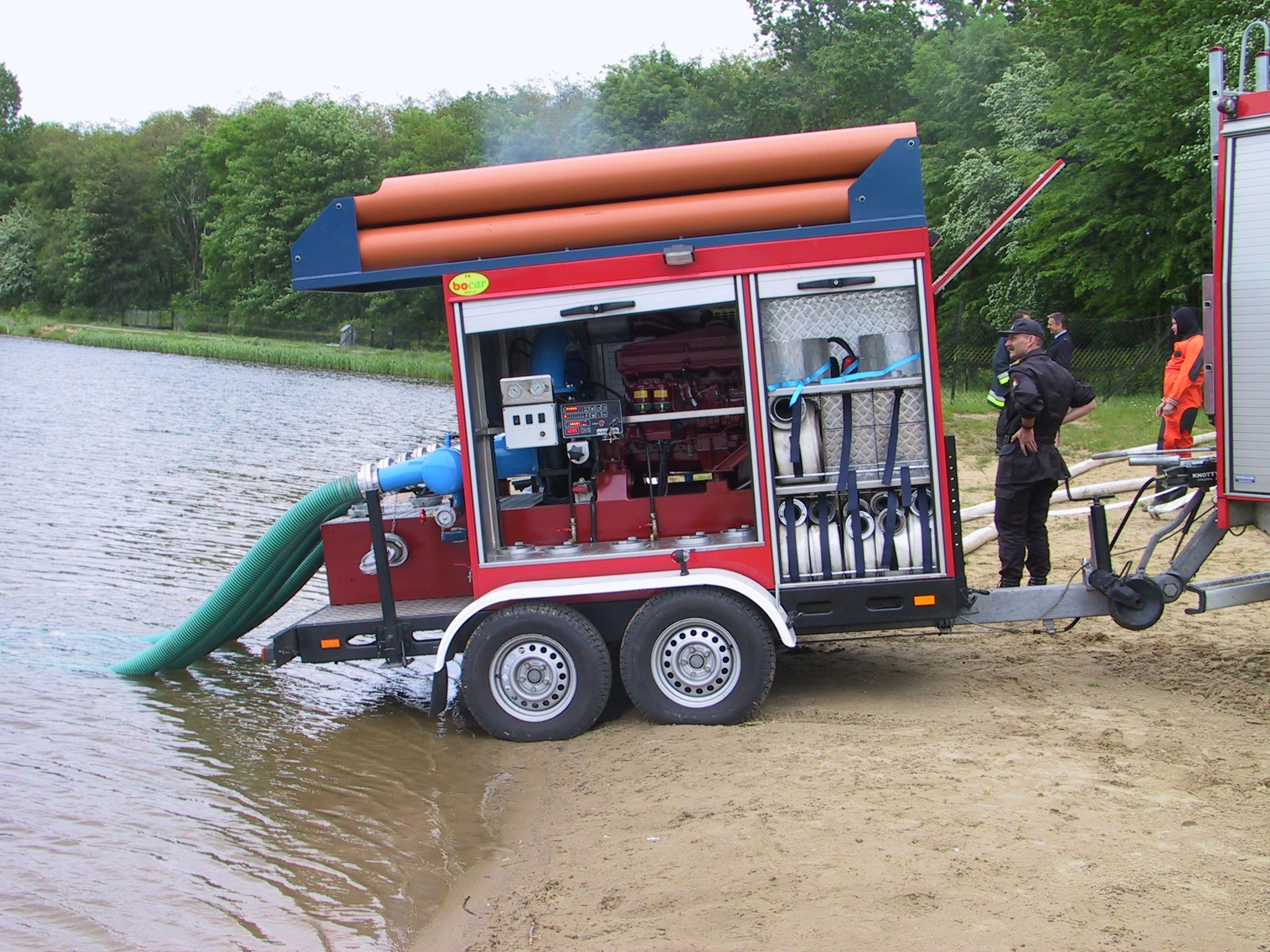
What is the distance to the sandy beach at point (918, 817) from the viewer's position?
4652 mm

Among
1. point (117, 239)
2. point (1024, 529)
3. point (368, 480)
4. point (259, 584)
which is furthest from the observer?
point (117, 239)

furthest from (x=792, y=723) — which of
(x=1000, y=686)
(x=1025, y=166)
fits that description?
(x=1025, y=166)

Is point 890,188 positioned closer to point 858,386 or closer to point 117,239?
point 858,386

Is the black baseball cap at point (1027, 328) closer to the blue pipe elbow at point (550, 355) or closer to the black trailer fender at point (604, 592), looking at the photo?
the black trailer fender at point (604, 592)

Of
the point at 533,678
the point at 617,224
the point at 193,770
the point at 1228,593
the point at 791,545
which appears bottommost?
the point at 193,770

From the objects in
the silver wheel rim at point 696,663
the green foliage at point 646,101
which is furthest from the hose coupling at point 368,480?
the green foliage at point 646,101

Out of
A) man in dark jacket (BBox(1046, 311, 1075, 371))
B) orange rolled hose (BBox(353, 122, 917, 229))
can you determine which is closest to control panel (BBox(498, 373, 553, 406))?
orange rolled hose (BBox(353, 122, 917, 229))

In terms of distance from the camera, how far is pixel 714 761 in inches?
264

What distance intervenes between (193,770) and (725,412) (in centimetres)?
397

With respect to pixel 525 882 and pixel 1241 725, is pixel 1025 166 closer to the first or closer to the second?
pixel 1241 725

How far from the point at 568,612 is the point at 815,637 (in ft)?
9.31

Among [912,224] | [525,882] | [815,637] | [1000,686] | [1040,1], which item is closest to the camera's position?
[525,882]

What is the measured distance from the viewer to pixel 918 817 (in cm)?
556

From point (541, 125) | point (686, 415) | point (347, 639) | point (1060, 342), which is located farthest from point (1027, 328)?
point (541, 125)
